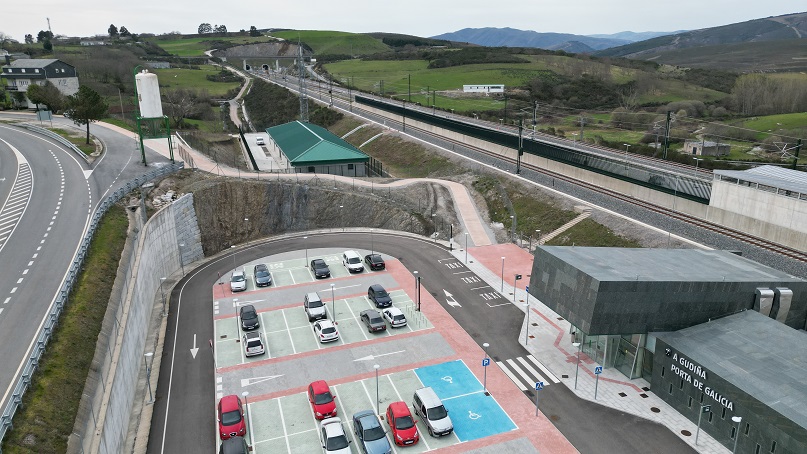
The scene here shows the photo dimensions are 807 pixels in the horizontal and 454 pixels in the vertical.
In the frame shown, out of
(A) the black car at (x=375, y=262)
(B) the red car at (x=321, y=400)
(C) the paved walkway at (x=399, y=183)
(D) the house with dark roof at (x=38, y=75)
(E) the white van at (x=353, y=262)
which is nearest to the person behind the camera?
(B) the red car at (x=321, y=400)

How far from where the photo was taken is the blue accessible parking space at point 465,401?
96.5ft

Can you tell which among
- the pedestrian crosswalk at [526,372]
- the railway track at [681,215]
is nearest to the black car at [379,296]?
the pedestrian crosswalk at [526,372]

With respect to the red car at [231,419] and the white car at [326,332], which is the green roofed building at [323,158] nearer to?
the white car at [326,332]

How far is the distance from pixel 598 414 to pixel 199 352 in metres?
27.2

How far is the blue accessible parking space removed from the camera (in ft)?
96.5

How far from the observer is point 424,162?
88.8m

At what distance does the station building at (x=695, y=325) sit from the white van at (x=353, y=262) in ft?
62.9

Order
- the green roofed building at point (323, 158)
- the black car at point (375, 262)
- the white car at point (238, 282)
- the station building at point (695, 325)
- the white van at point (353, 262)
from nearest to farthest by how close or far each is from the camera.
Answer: the station building at point (695, 325) → the white car at point (238, 282) → the white van at point (353, 262) → the black car at point (375, 262) → the green roofed building at point (323, 158)

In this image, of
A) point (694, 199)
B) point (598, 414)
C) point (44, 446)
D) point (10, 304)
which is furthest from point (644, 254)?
point (10, 304)

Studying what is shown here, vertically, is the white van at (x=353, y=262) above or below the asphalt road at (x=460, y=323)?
above

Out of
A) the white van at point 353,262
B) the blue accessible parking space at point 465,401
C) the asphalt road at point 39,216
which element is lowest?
the blue accessible parking space at point 465,401

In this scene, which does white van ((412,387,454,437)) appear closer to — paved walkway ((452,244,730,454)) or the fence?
paved walkway ((452,244,730,454))

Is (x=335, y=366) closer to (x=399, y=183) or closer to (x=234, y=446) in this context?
(x=234, y=446)

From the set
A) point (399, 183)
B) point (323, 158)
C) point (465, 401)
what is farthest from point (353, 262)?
point (323, 158)
